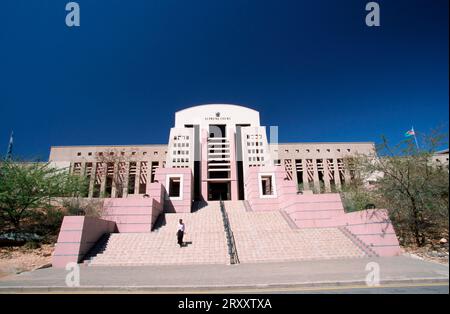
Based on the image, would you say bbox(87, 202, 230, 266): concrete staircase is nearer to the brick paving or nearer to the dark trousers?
the brick paving

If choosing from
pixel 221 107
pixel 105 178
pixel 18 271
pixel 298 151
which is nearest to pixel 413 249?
pixel 18 271

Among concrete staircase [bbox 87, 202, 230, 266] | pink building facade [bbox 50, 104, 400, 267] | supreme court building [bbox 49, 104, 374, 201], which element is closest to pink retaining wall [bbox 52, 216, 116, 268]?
pink building facade [bbox 50, 104, 400, 267]

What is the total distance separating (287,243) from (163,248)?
20.2 ft

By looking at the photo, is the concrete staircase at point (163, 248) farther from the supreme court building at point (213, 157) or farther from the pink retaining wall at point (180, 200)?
the supreme court building at point (213, 157)

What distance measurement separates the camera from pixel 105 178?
43.7 metres

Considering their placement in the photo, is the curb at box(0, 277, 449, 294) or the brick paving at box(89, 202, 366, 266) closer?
the curb at box(0, 277, 449, 294)

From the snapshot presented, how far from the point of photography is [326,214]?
14.8 meters

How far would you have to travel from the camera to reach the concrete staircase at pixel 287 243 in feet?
34.4

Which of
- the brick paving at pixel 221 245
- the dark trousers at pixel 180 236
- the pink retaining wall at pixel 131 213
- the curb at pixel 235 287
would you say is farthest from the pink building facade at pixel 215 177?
the curb at pixel 235 287

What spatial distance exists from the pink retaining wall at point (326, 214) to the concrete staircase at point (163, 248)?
5.28 m

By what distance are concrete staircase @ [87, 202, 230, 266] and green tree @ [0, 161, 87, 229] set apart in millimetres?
5632

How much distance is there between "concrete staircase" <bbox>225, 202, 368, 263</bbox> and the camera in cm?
1050

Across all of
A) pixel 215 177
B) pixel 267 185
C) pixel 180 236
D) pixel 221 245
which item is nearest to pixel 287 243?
pixel 221 245
